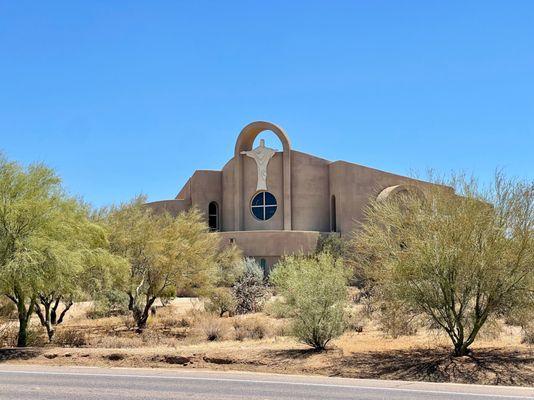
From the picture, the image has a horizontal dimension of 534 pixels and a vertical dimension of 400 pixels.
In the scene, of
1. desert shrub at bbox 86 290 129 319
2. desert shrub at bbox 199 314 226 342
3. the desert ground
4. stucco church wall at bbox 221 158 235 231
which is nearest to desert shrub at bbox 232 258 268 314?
desert shrub at bbox 86 290 129 319

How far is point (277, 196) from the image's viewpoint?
2189 inches

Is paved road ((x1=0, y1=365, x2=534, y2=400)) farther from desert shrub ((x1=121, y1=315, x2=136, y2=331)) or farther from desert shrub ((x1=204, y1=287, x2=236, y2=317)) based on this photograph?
desert shrub ((x1=204, y1=287, x2=236, y2=317))

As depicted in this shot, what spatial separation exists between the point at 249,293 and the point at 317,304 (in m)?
17.4

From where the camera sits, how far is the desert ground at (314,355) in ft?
45.9

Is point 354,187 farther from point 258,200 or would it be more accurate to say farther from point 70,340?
point 70,340

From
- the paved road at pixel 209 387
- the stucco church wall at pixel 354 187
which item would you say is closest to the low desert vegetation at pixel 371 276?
the paved road at pixel 209 387

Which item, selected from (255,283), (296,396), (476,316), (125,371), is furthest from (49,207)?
(255,283)

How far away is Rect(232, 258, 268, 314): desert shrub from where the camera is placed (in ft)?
111

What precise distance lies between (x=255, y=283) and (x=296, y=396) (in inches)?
978

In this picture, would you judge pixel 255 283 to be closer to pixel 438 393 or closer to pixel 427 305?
pixel 427 305

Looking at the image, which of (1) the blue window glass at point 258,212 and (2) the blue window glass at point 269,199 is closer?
(2) the blue window glass at point 269,199

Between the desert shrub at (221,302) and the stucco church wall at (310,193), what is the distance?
74.0 feet

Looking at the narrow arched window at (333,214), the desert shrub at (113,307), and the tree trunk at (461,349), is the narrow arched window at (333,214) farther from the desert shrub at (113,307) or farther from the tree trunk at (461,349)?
the tree trunk at (461,349)

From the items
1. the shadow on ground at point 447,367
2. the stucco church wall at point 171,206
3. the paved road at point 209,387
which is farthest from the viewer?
the stucco church wall at point 171,206
